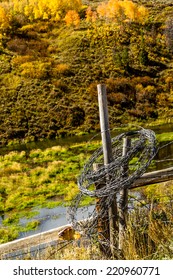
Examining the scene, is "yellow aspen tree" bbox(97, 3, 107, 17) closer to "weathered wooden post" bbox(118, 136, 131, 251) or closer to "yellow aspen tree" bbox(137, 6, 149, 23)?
"yellow aspen tree" bbox(137, 6, 149, 23)

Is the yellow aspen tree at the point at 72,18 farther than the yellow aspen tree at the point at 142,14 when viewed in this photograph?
Yes

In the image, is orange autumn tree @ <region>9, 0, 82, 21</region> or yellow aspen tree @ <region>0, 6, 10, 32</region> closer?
yellow aspen tree @ <region>0, 6, 10, 32</region>

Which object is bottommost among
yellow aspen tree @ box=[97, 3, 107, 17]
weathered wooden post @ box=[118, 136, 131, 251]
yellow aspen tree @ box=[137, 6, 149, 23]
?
weathered wooden post @ box=[118, 136, 131, 251]

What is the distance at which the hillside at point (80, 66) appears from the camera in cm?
4509

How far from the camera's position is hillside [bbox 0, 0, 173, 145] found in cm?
4509

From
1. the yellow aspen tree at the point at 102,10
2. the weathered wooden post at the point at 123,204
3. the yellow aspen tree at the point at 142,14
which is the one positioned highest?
the yellow aspen tree at the point at 102,10

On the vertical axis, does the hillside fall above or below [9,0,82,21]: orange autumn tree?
below

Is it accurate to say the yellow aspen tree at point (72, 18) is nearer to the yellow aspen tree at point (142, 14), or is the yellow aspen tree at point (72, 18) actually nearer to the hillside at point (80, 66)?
A: the hillside at point (80, 66)

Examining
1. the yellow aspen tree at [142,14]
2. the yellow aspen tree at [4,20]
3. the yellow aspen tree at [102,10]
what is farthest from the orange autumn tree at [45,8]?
the yellow aspen tree at [142,14]

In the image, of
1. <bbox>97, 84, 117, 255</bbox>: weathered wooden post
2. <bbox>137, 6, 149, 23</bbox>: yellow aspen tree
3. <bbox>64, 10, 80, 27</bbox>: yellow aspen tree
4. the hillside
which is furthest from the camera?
<bbox>64, 10, 80, 27</bbox>: yellow aspen tree

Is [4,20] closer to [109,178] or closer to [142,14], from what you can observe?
[142,14]

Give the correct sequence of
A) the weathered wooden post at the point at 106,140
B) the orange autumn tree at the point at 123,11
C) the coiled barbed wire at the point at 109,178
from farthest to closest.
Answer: the orange autumn tree at the point at 123,11
the weathered wooden post at the point at 106,140
the coiled barbed wire at the point at 109,178

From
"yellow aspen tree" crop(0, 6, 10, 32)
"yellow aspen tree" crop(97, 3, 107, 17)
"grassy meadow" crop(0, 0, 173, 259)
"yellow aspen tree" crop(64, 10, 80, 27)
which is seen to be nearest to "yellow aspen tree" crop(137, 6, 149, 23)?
"grassy meadow" crop(0, 0, 173, 259)
